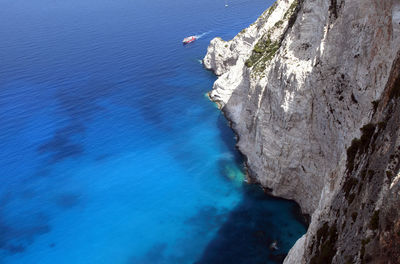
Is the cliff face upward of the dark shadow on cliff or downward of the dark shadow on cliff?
upward

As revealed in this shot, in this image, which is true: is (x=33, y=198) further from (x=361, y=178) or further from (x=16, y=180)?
(x=361, y=178)

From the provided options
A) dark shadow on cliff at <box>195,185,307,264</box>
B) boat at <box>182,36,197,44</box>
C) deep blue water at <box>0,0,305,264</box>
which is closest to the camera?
dark shadow on cliff at <box>195,185,307,264</box>

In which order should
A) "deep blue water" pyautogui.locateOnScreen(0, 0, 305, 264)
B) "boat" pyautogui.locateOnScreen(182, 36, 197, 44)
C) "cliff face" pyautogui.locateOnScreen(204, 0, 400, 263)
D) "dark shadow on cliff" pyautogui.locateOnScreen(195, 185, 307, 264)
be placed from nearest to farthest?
"cliff face" pyautogui.locateOnScreen(204, 0, 400, 263), "dark shadow on cliff" pyautogui.locateOnScreen(195, 185, 307, 264), "deep blue water" pyautogui.locateOnScreen(0, 0, 305, 264), "boat" pyautogui.locateOnScreen(182, 36, 197, 44)

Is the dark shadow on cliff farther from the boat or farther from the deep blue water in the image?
the boat

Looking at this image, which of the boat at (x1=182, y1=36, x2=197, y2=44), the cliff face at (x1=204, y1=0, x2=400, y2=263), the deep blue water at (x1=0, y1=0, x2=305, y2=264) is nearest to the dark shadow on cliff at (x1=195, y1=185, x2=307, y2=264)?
the deep blue water at (x1=0, y1=0, x2=305, y2=264)

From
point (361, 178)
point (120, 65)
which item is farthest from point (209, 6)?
point (361, 178)

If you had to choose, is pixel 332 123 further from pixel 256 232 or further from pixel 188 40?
pixel 188 40

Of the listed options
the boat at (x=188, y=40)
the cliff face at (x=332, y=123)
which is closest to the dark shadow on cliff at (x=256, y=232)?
the cliff face at (x=332, y=123)

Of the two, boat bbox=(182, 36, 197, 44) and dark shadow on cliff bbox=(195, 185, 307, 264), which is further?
boat bbox=(182, 36, 197, 44)
